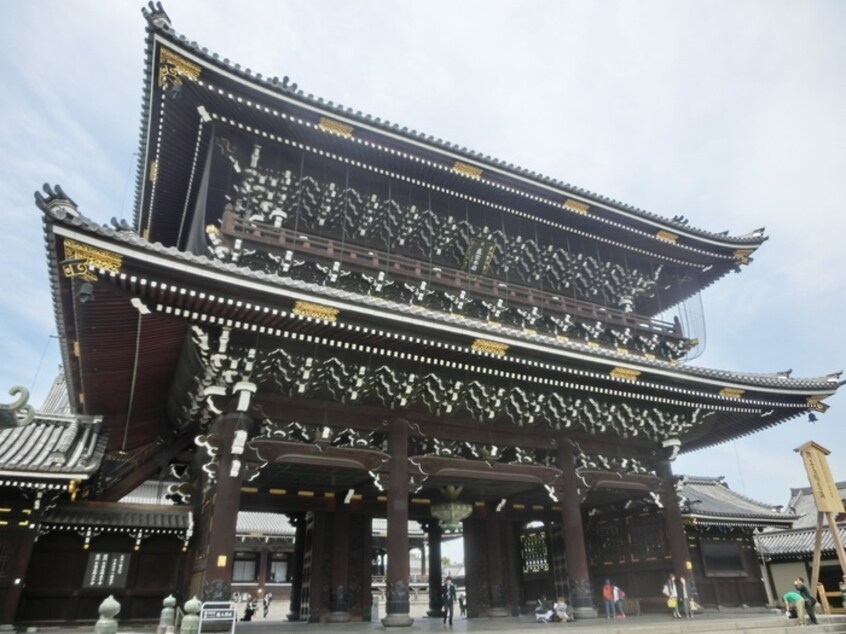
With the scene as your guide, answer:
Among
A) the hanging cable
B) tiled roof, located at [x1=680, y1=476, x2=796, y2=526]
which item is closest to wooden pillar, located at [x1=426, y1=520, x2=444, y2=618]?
tiled roof, located at [x1=680, y1=476, x2=796, y2=526]

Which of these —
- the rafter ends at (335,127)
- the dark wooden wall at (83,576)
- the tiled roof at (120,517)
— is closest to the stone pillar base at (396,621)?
the dark wooden wall at (83,576)

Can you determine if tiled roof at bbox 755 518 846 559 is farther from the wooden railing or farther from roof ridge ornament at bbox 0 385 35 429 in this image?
roof ridge ornament at bbox 0 385 35 429

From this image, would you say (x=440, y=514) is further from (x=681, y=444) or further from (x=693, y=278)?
(x=693, y=278)

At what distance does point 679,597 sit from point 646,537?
2.14 m

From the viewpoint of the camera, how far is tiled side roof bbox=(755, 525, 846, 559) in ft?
92.5

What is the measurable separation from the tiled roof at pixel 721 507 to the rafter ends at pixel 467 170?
1109 cm

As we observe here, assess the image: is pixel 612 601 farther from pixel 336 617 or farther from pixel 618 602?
pixel 336 617

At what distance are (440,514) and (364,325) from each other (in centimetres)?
819

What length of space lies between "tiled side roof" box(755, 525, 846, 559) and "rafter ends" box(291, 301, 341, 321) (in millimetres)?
27847

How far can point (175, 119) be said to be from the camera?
12.9 meters

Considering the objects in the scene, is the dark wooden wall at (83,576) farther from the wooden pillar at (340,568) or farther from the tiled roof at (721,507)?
the tiled roof at (721,507)

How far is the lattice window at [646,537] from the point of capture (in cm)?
1662

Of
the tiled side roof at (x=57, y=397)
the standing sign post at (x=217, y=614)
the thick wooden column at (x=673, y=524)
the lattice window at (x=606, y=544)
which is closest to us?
the standing sign post at (x=217, y=614)

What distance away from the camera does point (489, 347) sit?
481 inches
